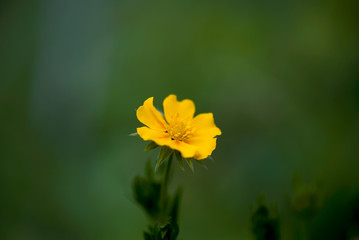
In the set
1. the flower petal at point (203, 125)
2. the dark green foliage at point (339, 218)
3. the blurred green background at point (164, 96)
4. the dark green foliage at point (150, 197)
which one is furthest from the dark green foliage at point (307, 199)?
the blurred green background at point (164, 96)

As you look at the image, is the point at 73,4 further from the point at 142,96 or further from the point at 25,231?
the point at 25,231

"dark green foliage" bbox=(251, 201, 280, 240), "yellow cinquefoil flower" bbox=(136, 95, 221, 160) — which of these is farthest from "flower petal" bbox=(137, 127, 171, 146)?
"dark green foliage" bbox=(251, 201, 280, 240)

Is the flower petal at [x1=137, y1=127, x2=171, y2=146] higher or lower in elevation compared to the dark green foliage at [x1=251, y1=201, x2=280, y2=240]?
higher

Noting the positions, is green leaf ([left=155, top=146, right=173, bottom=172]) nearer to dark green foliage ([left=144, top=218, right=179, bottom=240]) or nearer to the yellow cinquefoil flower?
the yellow cinquefoil flower

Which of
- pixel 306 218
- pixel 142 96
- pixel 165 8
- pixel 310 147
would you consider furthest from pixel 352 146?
pixel 165 8

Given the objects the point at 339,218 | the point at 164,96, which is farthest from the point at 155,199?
the point at 164,96

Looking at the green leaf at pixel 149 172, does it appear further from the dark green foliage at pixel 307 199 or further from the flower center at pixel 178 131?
the dark green foliage at pixel 307 199

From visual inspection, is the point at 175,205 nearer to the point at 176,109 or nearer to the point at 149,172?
the point at 149,172
